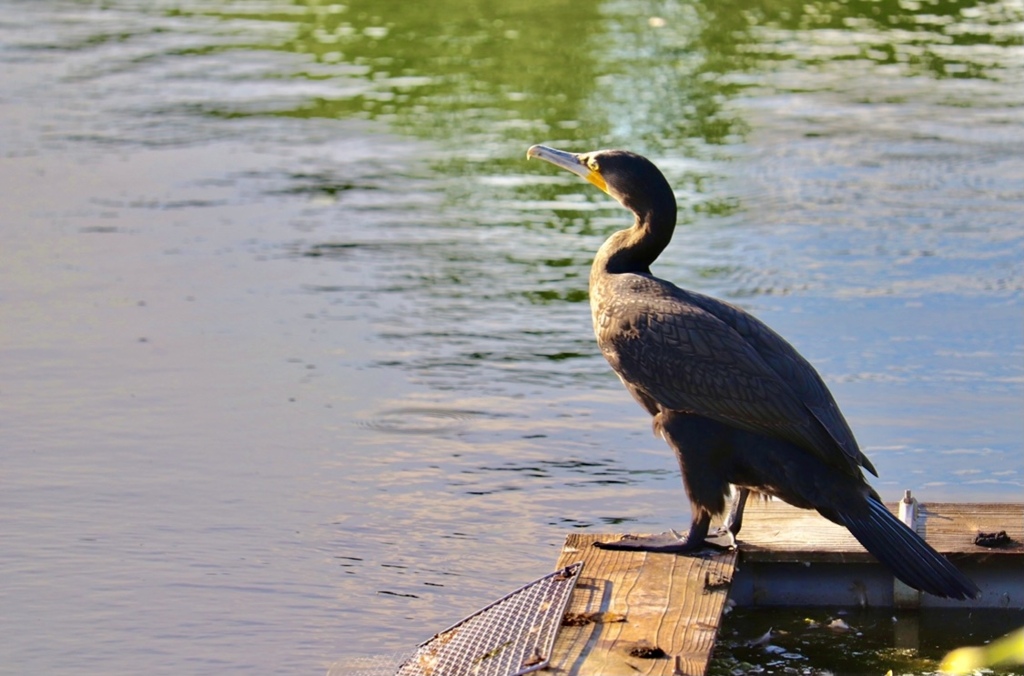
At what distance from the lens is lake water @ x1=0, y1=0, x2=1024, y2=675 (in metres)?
6.56

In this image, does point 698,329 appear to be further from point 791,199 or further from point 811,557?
point 791,199

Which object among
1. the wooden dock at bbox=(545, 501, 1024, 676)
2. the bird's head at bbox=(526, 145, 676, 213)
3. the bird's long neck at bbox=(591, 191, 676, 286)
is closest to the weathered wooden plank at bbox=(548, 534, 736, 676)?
the wooden dock at bbox=(545, 501, 1024, 676)

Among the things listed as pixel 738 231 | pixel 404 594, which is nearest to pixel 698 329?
pixel 404 594

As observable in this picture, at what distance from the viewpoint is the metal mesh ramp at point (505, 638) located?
4863 millimetres

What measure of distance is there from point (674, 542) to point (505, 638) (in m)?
0.88

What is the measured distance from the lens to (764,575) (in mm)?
5820

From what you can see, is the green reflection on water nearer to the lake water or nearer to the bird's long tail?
the lake water

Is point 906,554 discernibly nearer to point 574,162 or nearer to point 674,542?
point 674,542

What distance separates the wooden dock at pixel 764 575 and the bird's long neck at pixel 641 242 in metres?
0.96

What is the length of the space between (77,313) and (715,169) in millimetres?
5018

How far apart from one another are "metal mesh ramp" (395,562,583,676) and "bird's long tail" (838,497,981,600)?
929 mm

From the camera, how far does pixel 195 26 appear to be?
1798 cm

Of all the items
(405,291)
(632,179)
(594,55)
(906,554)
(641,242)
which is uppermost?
(632,179)

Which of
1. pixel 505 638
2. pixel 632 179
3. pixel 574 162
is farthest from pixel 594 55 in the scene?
pixel 505 638
